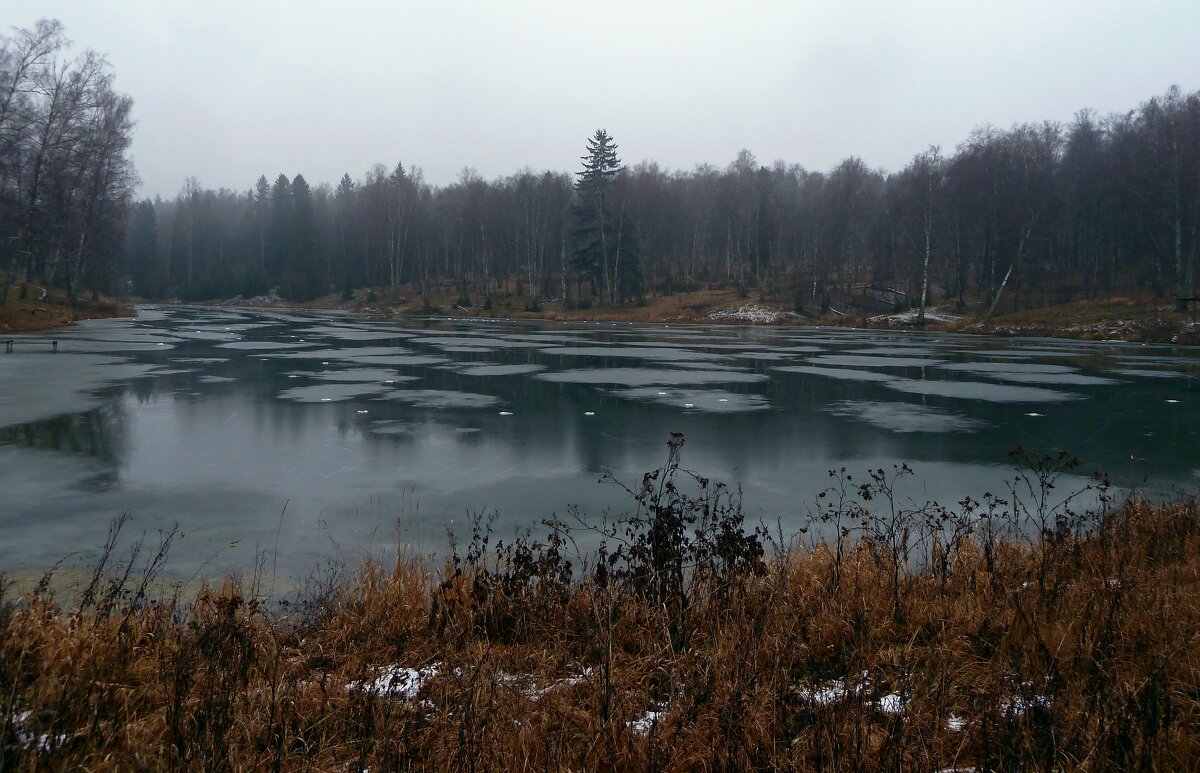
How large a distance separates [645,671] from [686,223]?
7515 centimetres

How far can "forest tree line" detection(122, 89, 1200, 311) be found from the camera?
173 ft

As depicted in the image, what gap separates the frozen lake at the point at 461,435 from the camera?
8328 millimetres

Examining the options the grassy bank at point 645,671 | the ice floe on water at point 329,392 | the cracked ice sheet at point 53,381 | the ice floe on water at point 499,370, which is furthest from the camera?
the ice floe on water at point 499,370

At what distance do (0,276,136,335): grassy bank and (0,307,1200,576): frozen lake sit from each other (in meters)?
12.4

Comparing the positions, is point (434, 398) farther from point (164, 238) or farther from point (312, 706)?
point (164, 238)

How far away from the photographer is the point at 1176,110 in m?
50.3

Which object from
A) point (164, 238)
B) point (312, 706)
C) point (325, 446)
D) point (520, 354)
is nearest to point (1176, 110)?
point (520, 354)

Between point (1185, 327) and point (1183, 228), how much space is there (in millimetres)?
19707

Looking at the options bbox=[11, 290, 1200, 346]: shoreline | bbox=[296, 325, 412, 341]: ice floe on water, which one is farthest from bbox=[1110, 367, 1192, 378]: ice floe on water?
bbox=[296, 325, 412, 341]: ice floe on water

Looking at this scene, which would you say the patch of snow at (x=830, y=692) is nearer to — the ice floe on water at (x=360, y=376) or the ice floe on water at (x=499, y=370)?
the ice floe on water at (x=360, y=376)

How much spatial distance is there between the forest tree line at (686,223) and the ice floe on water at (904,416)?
3717 cm

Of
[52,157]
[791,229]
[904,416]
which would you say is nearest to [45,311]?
[52,157]

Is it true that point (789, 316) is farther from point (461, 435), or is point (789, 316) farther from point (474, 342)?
point (461, 435)

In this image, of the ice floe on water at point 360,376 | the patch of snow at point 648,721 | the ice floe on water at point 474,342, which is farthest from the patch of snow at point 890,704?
the ice floe on water at point 474,342
